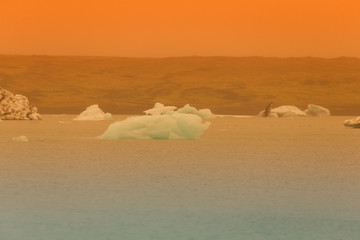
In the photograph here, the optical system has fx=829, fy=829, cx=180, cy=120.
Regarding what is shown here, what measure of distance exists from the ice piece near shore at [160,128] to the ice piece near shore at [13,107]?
11639 millimetres

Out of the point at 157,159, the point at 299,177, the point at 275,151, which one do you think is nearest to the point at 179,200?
the point at 299,177

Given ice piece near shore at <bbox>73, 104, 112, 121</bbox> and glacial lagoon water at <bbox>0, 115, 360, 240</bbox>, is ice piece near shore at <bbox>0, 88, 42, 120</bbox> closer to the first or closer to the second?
ice piece near shore at <bbox>73, 104, 112, 121</bbox>

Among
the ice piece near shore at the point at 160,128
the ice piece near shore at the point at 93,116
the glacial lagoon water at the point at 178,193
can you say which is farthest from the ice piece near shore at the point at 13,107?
the glacial lagoon water at the point at 178,193

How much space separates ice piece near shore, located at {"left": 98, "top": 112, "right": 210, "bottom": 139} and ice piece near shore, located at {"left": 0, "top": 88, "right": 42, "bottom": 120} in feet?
38.2

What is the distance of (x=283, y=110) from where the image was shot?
31.3 meters

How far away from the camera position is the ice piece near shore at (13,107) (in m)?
25.0

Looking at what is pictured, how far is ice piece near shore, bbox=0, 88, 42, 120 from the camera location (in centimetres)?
2497

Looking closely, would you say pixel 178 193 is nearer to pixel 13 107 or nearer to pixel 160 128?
pixel 160 128

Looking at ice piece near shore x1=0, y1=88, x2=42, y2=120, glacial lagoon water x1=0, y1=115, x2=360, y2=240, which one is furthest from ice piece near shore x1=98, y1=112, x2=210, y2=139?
ice piece near shore x1=0, y1=88, x2=42, y2=120

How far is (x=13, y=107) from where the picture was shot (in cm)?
2512

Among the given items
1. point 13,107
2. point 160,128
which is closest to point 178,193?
point 160,128

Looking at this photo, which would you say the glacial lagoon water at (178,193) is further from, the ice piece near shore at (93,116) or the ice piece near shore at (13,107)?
the ice piece near shore at (93,116)

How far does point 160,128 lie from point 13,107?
1239 centimetres

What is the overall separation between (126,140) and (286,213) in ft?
27.3
